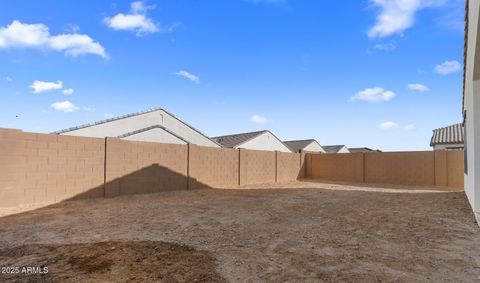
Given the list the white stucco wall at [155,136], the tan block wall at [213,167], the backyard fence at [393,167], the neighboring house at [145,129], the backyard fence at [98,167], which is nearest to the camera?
the backyard fence at [98,167]

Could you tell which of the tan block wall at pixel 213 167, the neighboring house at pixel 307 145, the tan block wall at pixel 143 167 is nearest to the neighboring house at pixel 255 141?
the neighboring house at pixel 307 145

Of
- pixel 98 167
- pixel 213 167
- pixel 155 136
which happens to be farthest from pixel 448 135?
pixel 98 167

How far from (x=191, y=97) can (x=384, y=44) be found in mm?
10864

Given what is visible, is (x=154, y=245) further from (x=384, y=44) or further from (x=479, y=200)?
(x=384, y=44)

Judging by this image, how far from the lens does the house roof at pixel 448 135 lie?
58.5 ft

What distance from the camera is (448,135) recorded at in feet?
62.6

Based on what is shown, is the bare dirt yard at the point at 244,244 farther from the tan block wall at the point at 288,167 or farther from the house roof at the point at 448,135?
the house roof at the point at 448,135

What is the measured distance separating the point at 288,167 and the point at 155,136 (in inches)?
318

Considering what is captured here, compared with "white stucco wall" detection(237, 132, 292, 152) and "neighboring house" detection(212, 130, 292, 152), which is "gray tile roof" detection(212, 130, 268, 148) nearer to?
"neighboring house" detection(212, 130, 292, 152)

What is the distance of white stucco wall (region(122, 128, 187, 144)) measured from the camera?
655 inches

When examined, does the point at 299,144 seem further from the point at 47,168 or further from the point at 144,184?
the point at 47,168

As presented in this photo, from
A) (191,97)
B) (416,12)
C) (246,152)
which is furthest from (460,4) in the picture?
(191,97)

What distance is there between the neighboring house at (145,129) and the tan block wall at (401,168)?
1140cm

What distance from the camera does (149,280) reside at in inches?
121
